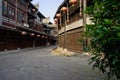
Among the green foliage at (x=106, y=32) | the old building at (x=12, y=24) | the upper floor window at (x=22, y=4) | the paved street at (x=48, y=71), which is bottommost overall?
the paved street at (x=48, y=71)

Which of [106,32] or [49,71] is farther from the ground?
[106,32]

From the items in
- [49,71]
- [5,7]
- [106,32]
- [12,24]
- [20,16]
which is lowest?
[49,71]

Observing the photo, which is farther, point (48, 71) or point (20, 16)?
point (20, 16)

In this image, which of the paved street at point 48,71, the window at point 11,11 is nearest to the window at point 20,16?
the window at point 11,11

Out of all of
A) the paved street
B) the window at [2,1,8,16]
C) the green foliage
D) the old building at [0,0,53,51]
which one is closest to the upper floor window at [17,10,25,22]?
the old building at [0,0,53,51]

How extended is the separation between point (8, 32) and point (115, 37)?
35768 millimetres

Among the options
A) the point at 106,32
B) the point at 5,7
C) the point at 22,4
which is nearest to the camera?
the point at 106,32

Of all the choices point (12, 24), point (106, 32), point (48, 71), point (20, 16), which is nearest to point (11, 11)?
point (12, 24)

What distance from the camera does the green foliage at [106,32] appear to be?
4094 millimetres

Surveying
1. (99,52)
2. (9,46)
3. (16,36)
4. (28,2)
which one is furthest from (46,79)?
(28,2)

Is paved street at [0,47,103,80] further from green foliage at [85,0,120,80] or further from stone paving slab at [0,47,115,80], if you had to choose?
green foliage at [85,0,120,80]

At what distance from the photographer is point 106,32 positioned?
4.06m

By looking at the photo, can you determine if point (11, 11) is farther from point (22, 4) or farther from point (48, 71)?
point (48, 71)

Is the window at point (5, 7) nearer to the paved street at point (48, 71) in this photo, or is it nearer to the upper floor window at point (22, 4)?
the upper floor window at point (22, 4)
